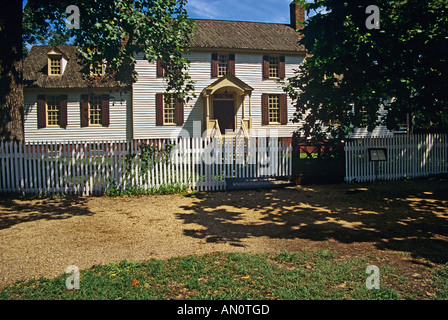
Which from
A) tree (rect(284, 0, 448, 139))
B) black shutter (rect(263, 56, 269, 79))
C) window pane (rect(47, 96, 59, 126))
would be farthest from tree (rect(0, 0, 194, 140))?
black shutter (rect(263, 56, 269, 79))

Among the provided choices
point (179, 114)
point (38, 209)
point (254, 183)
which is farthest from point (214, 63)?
point (38, 209)

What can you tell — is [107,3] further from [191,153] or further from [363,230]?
[363,230]

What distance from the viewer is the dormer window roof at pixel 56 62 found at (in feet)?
76.6

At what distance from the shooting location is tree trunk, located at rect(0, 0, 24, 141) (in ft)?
32.4

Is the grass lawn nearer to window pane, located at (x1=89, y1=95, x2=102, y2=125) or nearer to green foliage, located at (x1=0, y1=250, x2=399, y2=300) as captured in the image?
green foliage, located at (x1=0, y1=250, x2=399, y2=300)

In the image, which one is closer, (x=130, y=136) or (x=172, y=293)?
(x=172, y=293)

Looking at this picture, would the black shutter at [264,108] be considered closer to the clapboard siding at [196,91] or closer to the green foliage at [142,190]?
the clapboard siding at [196,91]

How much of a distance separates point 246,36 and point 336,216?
21206 millimetres

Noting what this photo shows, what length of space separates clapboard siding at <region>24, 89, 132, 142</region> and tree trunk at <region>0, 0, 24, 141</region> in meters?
12.5

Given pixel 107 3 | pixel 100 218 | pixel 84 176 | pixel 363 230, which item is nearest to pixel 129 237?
pixel 100 218

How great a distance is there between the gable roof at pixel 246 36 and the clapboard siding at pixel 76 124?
6923 mm

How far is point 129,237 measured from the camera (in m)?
6.00

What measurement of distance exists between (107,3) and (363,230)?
905 cm
